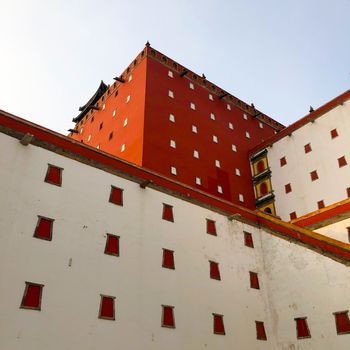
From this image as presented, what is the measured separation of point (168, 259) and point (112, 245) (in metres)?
3.07

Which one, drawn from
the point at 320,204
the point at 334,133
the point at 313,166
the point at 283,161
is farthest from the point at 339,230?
the point at 283,161

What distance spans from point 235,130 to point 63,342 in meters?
28.6

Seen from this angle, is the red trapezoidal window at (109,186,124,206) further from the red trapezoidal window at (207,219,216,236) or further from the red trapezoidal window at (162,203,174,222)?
the red trapezoidal window at (207,219,216,236)

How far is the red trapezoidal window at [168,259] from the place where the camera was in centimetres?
1911

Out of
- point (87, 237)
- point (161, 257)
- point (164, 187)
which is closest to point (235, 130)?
point (164, 187)

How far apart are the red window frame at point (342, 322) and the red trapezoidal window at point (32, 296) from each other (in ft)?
42.5

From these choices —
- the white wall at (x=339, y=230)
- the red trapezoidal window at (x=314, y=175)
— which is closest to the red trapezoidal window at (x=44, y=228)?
the white wall at (x=339, y=230)

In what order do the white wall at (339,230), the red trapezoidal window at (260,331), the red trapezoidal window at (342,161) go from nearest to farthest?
the red trapezoidal window at (260,331), the white wall at (339,230), the red trapezoidal window at (342,161)

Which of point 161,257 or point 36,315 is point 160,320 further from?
point 36,315

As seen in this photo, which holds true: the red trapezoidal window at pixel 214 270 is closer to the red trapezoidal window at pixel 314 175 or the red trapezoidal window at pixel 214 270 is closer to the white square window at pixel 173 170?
the white square window at pixel 173 170

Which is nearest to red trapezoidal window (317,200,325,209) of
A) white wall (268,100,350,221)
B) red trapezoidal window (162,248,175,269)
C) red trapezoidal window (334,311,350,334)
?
white wall (268,100,350,221)

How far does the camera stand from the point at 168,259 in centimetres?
1933

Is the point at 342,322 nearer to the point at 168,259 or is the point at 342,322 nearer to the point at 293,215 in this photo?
the point at 168,259

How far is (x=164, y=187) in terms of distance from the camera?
851 inches
